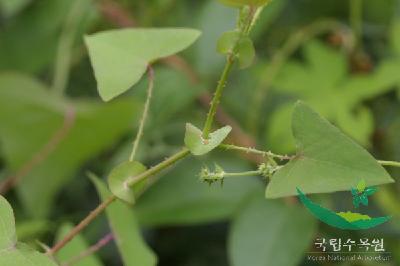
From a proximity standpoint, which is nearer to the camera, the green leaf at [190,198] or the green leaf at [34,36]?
the green leaf at [190,198]

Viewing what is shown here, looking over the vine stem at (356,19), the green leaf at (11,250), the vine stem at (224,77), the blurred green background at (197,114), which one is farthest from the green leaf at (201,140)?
the vine stem at (356,19)

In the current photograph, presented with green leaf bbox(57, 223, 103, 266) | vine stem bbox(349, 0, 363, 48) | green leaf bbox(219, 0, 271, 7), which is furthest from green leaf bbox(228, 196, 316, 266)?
green leaf bbox(219, 0, 271, 7)

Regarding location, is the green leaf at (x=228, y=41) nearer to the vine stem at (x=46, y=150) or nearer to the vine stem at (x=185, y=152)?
the vine stem at (x=185, y=152)

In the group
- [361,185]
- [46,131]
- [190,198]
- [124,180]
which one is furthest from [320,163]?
[46,131]

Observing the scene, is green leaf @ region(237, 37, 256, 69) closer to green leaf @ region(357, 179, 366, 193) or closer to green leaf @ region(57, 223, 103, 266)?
green leaf @ region(357, 179, 366, 193)

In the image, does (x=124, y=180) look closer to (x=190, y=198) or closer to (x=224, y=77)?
(x=224, y=77)

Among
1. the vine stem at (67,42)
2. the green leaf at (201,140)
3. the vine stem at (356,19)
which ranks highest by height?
the vine stem at (356,19)

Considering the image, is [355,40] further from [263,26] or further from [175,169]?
[175,169]
